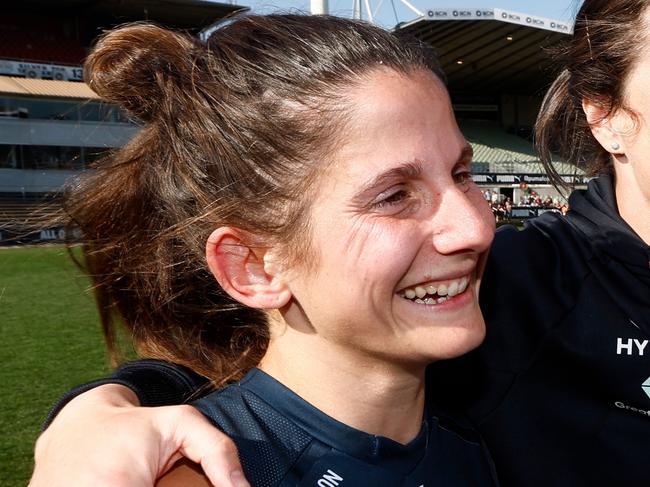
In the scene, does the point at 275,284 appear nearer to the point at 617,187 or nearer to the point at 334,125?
the point at 334,125

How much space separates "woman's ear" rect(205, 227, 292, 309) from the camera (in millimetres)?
1289

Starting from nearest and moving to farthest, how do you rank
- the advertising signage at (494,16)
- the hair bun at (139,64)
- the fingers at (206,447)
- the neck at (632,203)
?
1. the fingers at (206,447)
2. the hair bun at (139,64)
3. the neck at (632,203)
4. the advertising signage at (494,16)

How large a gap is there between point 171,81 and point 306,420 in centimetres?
67

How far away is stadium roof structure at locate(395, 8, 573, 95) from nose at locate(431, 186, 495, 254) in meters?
21.2

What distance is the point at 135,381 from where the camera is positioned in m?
1.39

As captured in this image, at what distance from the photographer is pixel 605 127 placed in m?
1.71

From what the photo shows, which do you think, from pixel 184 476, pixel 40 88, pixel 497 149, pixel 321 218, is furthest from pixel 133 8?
pixel 184 476

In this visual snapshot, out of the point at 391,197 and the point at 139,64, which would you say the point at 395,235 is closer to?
the point at 391,197

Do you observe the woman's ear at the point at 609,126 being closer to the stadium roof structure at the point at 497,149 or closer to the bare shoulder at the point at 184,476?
the bare shoulder at the point at 184,476

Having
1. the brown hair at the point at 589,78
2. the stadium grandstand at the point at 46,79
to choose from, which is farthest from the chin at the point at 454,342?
the stadium grandstand at the point at 46,79

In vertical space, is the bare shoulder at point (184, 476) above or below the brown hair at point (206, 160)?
below

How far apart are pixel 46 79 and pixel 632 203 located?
27.6 m

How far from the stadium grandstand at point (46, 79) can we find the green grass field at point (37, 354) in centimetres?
1233

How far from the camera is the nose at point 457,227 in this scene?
1.17 m
